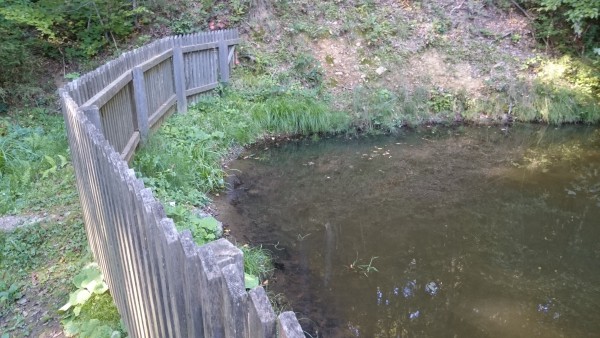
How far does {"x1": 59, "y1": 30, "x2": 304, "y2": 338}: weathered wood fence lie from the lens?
1445 millimetres

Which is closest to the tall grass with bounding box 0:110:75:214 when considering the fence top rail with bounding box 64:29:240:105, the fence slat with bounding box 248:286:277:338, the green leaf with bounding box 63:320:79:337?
the fence top rail with bounding box 64:29:240:105

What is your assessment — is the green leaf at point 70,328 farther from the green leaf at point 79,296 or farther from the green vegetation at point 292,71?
the green vegetation at point 292,71

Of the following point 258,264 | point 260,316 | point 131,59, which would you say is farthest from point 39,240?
point 260,316

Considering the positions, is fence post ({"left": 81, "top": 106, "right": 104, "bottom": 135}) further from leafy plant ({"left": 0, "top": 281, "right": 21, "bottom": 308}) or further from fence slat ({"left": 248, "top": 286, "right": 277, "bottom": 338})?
fence slat ({"left": 248, "top": 286, "right": 277, "bottom": 338})

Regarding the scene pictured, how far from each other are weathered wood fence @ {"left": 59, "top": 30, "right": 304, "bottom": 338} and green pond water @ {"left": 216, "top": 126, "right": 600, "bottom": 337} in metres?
1.92

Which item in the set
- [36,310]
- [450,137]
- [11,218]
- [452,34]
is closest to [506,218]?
[450,137]

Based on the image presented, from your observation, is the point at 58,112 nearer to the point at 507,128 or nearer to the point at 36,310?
the point at 36,310

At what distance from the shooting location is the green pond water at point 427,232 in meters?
4.55

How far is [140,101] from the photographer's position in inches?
265

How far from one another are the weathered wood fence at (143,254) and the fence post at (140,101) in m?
0.33

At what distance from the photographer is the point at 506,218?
643 centimetres

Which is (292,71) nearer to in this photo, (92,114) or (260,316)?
(92,114)

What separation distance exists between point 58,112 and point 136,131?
137 inches

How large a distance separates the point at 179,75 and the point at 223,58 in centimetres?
169
